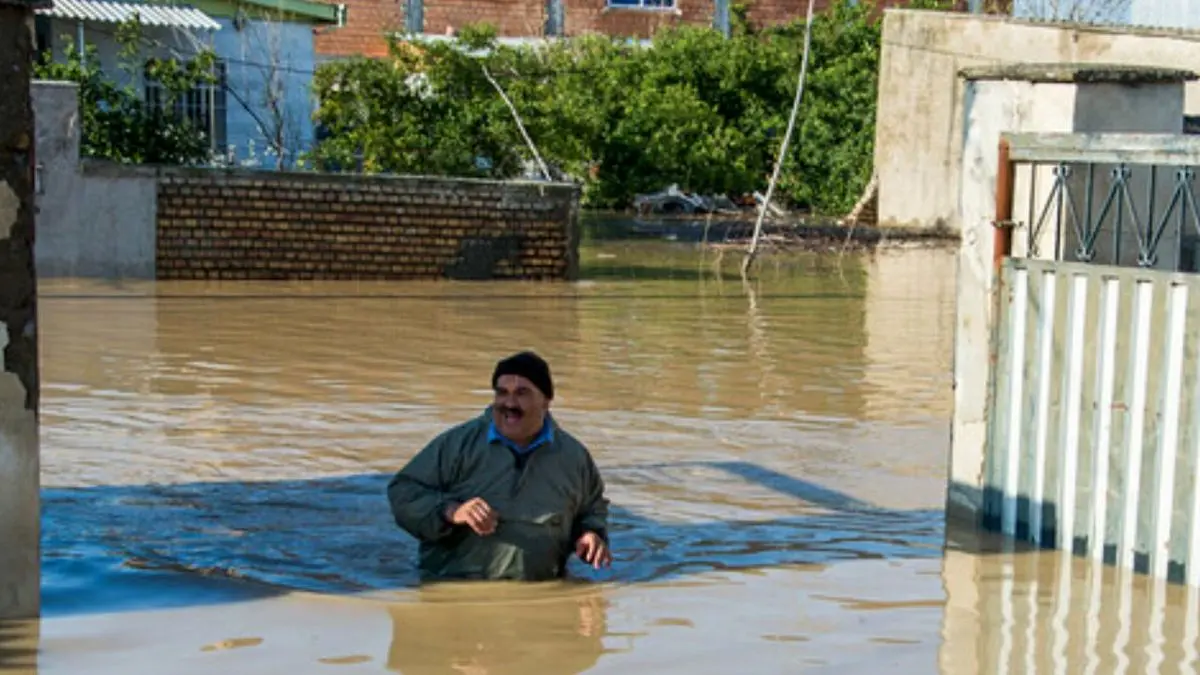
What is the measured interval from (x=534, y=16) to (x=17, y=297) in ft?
122

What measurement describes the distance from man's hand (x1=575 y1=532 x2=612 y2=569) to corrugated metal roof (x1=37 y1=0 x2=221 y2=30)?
19.9 metres

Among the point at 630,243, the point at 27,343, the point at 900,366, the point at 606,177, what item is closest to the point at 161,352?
the point at 900,366

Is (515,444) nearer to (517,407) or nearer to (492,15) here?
(517,407)

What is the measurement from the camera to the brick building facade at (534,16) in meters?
41.3

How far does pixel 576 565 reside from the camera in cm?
771

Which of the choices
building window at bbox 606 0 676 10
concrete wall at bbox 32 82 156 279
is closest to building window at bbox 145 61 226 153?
concrete wall at bbox 32 82 156 279

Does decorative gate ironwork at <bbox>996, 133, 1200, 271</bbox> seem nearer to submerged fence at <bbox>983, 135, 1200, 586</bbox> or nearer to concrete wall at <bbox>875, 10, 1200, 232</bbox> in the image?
submerged fence at <bbox>983, 135, 1200, 586</bbox>

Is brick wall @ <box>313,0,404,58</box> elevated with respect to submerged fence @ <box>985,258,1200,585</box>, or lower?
elevated

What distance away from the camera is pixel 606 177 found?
3300 centimetres

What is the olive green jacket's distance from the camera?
7.09 meters

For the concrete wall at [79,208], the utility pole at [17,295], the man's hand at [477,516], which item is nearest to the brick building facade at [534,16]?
the concrete wall at [79,208]

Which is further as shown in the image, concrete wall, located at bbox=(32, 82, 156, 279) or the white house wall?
the white house wall

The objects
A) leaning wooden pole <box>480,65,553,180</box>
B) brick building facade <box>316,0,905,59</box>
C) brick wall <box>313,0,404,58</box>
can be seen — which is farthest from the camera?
brick building facade <box>316,0,905,59</box>

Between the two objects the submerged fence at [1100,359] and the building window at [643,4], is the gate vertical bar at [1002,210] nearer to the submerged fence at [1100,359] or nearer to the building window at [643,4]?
the submerged fence at [1100,359]
